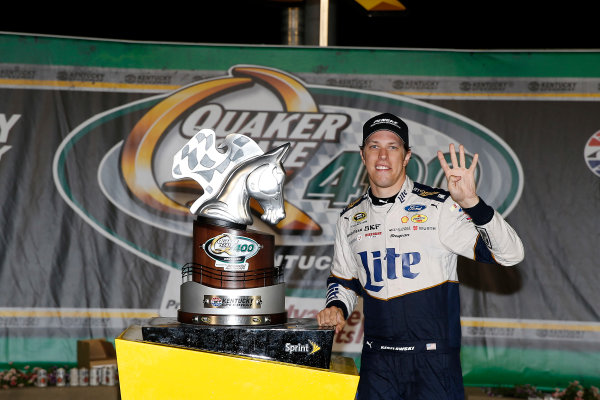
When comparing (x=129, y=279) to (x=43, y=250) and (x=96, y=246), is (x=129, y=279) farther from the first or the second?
(x=43, y=250)

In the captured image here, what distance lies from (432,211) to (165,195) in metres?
2.26

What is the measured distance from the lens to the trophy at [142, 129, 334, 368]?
6.21 feet

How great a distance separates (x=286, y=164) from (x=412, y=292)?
204cm

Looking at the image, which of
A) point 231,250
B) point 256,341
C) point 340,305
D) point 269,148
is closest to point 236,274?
point 231,250

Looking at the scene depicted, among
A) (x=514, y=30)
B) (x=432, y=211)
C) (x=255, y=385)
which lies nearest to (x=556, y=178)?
(x=514, y=30)

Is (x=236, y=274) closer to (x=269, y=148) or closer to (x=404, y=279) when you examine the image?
(x=404, y=279)

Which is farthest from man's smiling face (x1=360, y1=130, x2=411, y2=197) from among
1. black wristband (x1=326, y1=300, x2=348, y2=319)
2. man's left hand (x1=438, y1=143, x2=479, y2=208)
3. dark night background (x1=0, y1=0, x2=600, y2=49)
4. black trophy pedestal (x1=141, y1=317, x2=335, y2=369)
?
dark night background (x1=0, y1=0, x2=600, y2=49)

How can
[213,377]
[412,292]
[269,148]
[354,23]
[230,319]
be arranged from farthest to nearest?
[354,23] → [269,148] → [412,292] → [230,319] → [213,377]

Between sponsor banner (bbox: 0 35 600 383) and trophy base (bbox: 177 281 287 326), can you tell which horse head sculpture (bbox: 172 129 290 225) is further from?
sponsor banner (bbox: 0 35 600 383)

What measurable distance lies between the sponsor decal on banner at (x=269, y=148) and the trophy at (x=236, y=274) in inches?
85.0

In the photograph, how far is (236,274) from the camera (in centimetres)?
201

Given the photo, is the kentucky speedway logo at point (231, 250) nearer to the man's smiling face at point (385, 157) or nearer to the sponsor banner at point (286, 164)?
the man's smiling face at point (385, 157)

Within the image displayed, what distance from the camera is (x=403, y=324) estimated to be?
2414 millimetres

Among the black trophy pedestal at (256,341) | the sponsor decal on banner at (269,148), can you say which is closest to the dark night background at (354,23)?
the sponsor decal on banner at (269,148)
